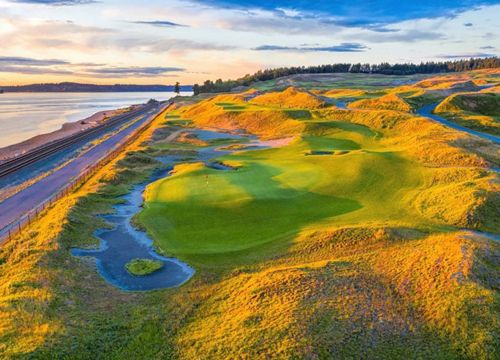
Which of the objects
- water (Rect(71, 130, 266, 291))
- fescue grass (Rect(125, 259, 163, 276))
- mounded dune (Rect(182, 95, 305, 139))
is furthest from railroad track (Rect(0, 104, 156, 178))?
fescue grass (Rect(125, 259, 163, 276))

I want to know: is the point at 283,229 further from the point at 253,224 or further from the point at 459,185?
the point at 459,185

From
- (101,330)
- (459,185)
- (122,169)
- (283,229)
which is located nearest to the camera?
(101,330)

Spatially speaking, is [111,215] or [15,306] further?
[111,215]

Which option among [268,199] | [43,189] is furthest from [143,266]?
[43,189]

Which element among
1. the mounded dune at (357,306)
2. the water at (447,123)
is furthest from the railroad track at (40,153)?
the water at (447,123)

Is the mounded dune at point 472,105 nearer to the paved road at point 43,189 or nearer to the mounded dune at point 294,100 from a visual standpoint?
the mounded dune at point 294,100

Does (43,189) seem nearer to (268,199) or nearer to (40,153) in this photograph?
(268,199)

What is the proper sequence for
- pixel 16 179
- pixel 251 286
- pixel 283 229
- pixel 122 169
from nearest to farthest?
pixel 251 286, pixel 283 229, pixel 122 169, pixel 16 179

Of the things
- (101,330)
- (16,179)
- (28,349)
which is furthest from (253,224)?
(16,179)
